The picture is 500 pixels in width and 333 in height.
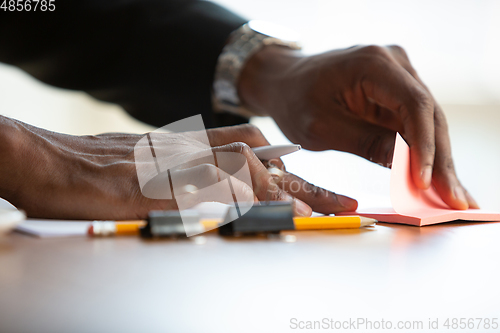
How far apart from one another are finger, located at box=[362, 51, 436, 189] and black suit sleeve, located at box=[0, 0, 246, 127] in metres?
0.46

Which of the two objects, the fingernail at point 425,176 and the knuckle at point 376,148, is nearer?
the fingernail at point 425,176

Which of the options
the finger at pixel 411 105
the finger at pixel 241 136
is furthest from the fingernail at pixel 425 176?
the finger at pixel 241 136

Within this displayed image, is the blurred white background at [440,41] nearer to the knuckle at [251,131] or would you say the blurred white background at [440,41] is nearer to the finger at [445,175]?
the finger at [445,175]

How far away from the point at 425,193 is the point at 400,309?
42 centimetres

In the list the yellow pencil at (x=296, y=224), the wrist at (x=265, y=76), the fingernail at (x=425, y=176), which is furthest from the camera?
the wrist at (x=265, y=76)

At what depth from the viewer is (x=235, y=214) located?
1.01ft

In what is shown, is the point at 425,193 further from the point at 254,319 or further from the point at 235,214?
the point at 254,319

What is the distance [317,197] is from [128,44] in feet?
2.70

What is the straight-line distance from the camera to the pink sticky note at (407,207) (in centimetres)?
43

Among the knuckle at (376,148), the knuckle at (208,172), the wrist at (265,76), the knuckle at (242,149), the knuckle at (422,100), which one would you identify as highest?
the wrist at (265,76)

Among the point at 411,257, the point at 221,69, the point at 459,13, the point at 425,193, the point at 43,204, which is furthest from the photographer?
the point at 459,13

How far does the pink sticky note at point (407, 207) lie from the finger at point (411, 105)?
0.03m

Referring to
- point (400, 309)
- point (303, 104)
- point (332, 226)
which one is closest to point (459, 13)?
point (303, 104)

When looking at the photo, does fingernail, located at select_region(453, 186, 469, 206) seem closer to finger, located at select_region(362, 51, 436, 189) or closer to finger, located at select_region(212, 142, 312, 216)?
finger, located at select_region(362, 51, 436, 189)
